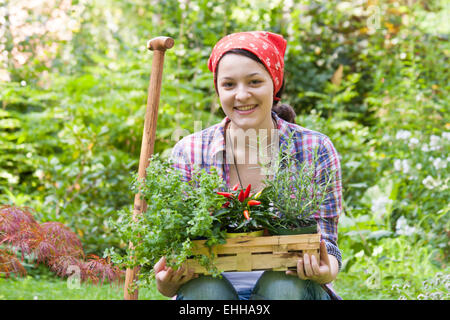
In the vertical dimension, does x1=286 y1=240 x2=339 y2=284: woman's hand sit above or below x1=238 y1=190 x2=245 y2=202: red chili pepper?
below

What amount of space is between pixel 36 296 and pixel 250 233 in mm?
2009

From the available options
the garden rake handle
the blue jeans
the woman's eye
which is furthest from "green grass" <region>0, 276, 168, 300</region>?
the woman's eye

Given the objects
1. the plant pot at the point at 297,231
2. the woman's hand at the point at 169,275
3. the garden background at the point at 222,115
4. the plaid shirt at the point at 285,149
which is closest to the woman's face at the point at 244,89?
the plaid shirt at the point at 285,149

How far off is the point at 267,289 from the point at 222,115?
2.30 meters

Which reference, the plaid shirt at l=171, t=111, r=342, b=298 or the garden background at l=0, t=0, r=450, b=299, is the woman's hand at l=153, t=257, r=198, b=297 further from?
the garden background at l=0, t=0, r=450, b=299

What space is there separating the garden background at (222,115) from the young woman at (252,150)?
3.92 ft

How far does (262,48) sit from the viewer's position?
6.56 ft

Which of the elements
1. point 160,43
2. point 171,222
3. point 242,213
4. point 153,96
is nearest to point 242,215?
point 242,213

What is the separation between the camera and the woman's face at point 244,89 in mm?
1992

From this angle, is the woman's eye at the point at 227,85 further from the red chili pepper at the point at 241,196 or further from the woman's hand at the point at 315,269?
the woman's hand at the point at 315,269

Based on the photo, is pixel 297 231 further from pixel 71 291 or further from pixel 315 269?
pixel 71 291

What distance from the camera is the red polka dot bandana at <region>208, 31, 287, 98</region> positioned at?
1.99 metres

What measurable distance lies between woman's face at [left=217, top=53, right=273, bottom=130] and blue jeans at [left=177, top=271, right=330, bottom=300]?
668 millimetres

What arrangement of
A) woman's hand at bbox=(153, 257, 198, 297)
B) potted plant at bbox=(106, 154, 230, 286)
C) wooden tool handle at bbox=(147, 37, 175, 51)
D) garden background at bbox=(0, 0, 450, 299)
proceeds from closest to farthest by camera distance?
potted plant at bbox=(106, 154, 230, 286), woman's hand at bbox=(153, 257, 198, 297), wooden tool handle at bbox=(147, 37, 175, 51), garden background at bbox=(0, 0, 450, 299)
